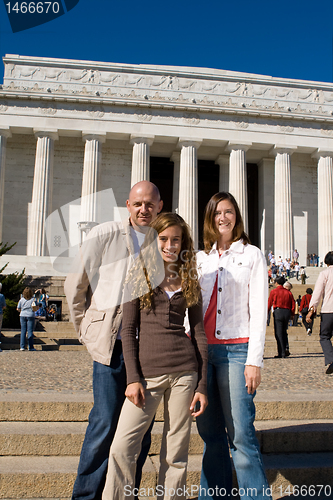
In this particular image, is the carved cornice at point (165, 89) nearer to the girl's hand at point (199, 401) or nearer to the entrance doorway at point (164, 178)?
the entrance doorway at point (164, 178)

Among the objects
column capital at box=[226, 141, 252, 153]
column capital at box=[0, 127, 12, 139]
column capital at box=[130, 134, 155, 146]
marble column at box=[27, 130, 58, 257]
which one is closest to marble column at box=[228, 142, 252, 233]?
column capital at box=[226, 141, 252, 153]

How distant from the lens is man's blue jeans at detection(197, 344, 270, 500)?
10.0ft

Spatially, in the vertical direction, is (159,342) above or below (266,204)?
below

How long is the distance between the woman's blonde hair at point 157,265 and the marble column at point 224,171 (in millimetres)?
31792

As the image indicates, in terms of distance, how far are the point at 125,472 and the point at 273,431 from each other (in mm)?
2090

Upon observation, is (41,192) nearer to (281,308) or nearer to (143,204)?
(281,308)

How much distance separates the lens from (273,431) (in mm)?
4406

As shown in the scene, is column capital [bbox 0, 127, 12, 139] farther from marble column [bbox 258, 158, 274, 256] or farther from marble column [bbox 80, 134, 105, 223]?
marble column [bbox 258, 158, 274, 256]

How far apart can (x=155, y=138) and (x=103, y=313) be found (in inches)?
1178

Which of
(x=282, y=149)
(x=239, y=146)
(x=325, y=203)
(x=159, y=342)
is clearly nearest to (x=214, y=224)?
(x=159, y=342)

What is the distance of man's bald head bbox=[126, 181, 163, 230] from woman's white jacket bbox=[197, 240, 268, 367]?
23.9 inches

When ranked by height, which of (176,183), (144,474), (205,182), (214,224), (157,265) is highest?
(205,182)

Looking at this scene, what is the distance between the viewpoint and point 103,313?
321cm

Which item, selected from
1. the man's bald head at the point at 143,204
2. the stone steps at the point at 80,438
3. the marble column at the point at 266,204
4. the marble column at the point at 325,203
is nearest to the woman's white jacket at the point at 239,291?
the man's bald head at the point at 143,204
